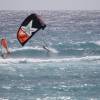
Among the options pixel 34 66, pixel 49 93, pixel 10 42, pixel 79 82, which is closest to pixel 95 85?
pixel 79 82

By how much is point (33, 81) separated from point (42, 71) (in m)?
3.94

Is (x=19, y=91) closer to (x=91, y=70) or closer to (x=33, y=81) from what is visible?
(x=33, y=81)

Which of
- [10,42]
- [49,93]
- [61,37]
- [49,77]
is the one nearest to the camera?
[49,93]

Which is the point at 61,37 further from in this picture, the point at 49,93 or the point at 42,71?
the point at 49,93

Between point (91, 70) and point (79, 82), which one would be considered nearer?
point (79, 82)

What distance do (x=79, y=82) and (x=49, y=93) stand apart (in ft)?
13.0

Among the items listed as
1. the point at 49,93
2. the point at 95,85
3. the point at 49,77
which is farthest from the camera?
the point at 49,77

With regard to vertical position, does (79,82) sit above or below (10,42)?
above

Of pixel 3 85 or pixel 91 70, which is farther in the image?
pixel 91 70

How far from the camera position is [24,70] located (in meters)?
39.0

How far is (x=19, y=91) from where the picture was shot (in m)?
30.9

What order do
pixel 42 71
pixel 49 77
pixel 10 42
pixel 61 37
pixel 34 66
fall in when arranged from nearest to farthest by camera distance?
pixel 49 77, pixel 42 71, pixel 34 66, pixel 10 42, pixel 61 37

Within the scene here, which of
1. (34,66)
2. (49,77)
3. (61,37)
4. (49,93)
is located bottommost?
(61,37)

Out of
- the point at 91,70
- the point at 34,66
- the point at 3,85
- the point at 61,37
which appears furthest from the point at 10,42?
the point at 3,85
